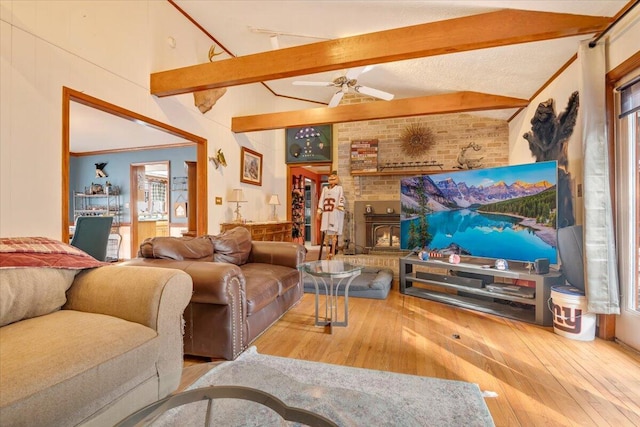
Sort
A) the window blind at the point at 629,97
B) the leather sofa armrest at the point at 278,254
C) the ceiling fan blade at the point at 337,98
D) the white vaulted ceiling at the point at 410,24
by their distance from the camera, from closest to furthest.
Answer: the window blind at the point at 629,97
the white vaulted ceiling at the point at 410,24
the leather sofa armrest at the point at 278,254
the ceiling fan blade at the point at 337,98

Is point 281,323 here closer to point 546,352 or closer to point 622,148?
point 546,352

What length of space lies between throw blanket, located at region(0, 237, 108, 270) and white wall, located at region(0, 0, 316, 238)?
0.91m

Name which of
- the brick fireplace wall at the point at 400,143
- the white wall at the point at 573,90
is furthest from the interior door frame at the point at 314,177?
the white wall at the point at 573,90

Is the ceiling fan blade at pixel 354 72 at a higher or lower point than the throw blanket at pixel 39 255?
higher

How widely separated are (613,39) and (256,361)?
356 centimetres

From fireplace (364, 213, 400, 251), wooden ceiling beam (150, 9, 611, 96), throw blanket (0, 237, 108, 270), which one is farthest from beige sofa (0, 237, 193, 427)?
fireplace (364, 213, 400, 251)

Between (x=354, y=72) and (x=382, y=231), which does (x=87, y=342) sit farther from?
(x=382, y=231)

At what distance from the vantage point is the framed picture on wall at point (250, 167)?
5.27m

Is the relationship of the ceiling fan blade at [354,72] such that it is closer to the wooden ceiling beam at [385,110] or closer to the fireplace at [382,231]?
the wooden ceiling beam at [385,110]

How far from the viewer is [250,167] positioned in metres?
5.54

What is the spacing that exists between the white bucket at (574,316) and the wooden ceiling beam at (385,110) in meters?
2.57

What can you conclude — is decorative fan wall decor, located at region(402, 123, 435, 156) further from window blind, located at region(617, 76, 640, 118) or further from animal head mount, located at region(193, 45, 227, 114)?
animal head mount, located at region(193, 45, 227, 114)

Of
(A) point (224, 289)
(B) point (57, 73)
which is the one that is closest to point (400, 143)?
(A) point (224, 289)

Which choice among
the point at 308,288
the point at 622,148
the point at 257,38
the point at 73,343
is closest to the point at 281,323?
the point at 308,288
